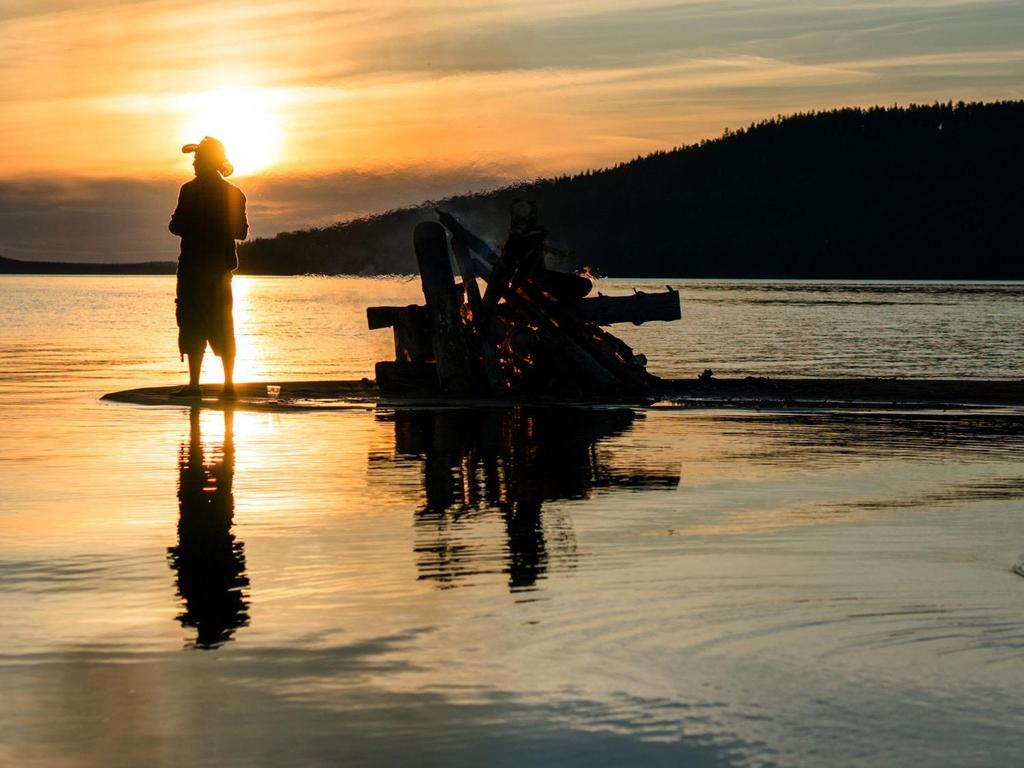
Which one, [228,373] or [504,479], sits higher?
[228,373]

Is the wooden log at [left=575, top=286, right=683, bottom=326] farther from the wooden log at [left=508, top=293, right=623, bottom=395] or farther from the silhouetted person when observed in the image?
the silhouetted person

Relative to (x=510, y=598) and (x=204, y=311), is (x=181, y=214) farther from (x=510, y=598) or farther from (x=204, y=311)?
(x=510, y=598)

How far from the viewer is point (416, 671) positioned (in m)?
5.08

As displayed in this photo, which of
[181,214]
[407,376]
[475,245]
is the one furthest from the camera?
[475,245]

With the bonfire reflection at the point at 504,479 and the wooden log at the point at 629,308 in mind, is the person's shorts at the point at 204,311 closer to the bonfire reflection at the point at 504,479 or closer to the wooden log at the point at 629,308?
the bonfire reflection at the point at 504,479

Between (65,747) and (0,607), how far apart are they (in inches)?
74.2

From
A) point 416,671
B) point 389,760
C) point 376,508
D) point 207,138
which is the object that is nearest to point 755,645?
point 416,671

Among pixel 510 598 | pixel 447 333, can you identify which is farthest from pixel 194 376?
pixel 510 598

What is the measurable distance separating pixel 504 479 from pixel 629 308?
8654mm

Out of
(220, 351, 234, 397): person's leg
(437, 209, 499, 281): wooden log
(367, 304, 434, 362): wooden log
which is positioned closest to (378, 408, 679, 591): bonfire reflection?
(220, 351, 234, 397): person's leg

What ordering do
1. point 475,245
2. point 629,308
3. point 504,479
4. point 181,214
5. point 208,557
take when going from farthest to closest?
point 475,245, point 629,308, point 181,214, point 504,479, point 208,557

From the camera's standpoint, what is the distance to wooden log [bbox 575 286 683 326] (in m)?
18.3

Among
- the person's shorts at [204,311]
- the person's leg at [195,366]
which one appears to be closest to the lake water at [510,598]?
the person's shorts at [204,311]

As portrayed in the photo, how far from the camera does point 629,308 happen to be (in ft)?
61.2
